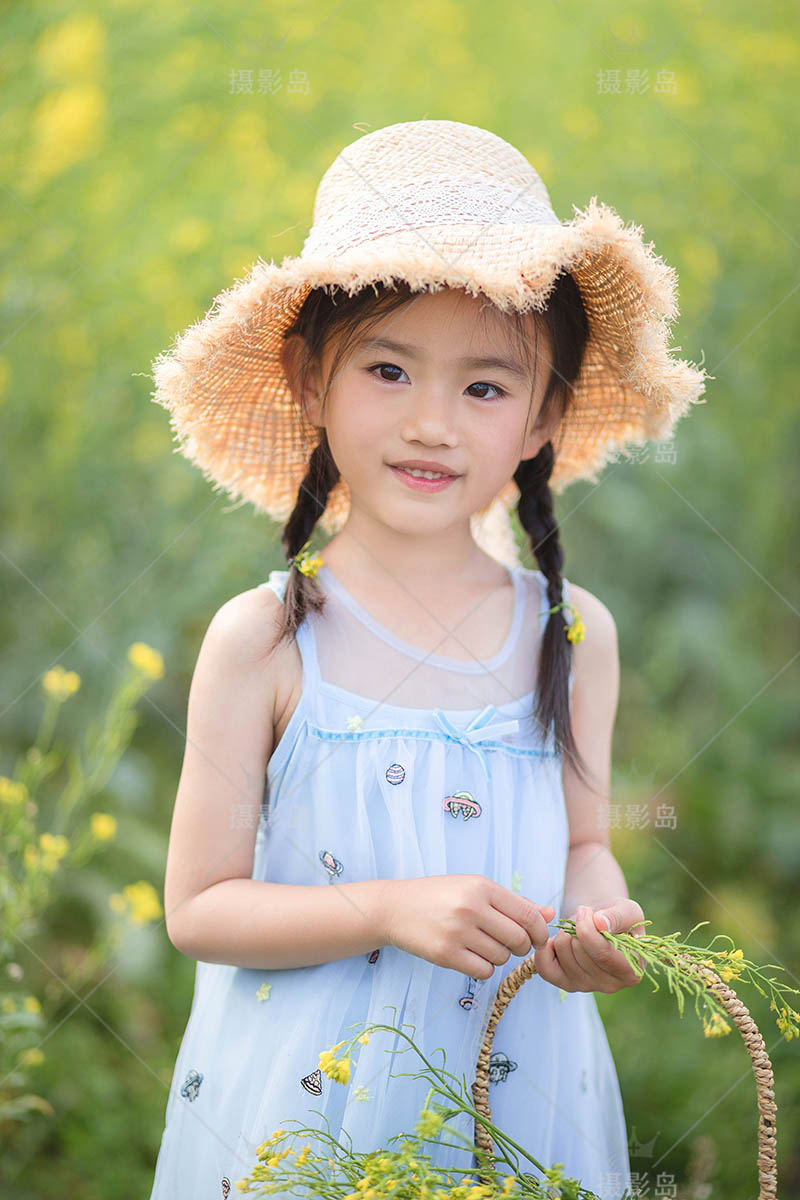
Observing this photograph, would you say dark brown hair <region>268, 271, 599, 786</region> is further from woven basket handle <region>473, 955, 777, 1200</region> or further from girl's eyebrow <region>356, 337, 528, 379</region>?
woven basket handle <region>473, 955, 777, 1200</region>

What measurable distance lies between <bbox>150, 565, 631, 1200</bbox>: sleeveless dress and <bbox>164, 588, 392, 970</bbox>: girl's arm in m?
0.04

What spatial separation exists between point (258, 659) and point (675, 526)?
1.78 metres

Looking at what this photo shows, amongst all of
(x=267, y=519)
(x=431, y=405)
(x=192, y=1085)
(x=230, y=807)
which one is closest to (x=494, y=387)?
(x=431, y=405)

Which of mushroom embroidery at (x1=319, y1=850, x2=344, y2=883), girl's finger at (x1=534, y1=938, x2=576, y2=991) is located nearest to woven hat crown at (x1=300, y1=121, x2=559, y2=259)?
mushroom embroidery at (x1=319, y1=850, x2=344, y2=883)

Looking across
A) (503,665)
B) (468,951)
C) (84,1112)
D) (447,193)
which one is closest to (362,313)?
(447,193)

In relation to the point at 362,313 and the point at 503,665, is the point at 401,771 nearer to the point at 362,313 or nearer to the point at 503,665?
the point at 503,665

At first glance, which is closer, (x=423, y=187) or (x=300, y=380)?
(x=423, y=187)

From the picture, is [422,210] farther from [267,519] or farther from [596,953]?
[267,519]

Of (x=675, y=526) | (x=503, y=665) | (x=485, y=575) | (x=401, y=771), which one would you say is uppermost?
(x=675, y=526)

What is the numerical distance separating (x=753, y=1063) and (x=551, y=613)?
1.95 ft

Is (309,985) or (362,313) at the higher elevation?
(362,313)

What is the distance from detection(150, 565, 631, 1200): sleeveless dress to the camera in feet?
4.02

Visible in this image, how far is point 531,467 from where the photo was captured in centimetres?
160

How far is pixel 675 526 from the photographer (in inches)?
111
